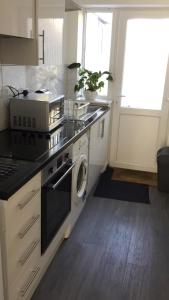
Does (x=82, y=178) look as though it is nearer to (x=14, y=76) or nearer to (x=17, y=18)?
(x=14, y=76)

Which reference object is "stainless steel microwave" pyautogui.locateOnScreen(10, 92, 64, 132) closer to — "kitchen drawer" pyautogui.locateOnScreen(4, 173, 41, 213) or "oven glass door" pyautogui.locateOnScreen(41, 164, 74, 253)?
"oven glass door" pyautogui.locateOnScreen(41, 164, 74, 253)

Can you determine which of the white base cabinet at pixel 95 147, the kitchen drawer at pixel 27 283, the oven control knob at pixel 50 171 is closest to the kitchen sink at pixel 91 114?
the white base cabinet at pixel 95 147

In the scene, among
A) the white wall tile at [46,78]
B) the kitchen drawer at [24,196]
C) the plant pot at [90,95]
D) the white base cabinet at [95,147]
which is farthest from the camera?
the plant pot at [90,95]

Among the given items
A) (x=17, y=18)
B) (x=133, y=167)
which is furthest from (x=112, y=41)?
(x=17, y=18)

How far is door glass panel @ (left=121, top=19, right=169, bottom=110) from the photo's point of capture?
11.3ft

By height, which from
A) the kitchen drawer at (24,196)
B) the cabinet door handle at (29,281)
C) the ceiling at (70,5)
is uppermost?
the ceiling at (70,5)

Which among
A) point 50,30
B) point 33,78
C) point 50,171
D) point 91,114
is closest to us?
point 50,171

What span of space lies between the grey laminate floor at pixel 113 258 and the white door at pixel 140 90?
1140 millimetres

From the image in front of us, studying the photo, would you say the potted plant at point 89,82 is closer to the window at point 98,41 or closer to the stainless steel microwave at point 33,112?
the window at point 98,41

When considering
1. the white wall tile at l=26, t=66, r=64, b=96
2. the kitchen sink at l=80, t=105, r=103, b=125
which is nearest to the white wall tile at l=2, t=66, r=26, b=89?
the white wall tile at l=26, t=66, r=64, b=96

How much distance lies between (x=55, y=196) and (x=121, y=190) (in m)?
1.63

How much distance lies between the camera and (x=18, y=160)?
1584 millimetres

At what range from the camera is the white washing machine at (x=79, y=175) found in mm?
2301

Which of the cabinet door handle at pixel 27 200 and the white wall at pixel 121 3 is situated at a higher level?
the white wall at pixel 121 3
